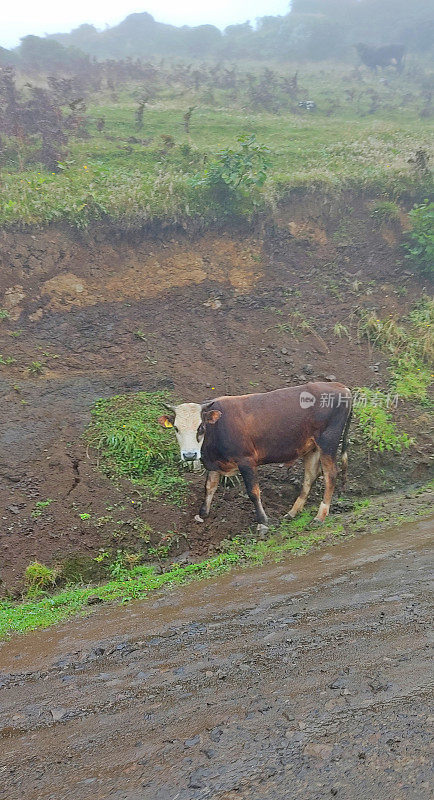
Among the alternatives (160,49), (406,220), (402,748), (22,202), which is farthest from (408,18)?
(402,748)

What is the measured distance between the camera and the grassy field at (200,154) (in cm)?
1338

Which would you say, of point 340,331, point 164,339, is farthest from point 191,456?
point 340,331

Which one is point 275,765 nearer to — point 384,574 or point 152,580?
point 384,574

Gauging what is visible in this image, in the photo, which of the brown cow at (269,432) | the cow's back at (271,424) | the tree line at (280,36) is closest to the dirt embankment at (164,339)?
the brown cow at (269,432)

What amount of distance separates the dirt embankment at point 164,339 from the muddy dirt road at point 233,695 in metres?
1.91

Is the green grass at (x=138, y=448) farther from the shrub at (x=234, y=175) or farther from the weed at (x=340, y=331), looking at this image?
the shrub at (x=234, y=175)

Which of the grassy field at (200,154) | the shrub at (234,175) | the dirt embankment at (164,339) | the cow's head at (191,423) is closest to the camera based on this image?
the cow's head at (191,423)

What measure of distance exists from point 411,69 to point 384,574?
129ft

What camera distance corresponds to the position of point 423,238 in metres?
14.3

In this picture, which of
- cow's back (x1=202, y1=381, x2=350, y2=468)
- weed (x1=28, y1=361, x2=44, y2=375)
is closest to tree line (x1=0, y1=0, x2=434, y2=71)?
weed (x1=28, y1=361, x2=44, y2=375)

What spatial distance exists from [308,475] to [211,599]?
10.8ft

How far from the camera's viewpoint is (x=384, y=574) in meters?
6.01

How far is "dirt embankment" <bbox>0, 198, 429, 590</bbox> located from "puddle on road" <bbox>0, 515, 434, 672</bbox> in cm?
124

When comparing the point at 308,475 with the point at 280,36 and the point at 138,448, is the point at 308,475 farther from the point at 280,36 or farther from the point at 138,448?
the point at 280,36
